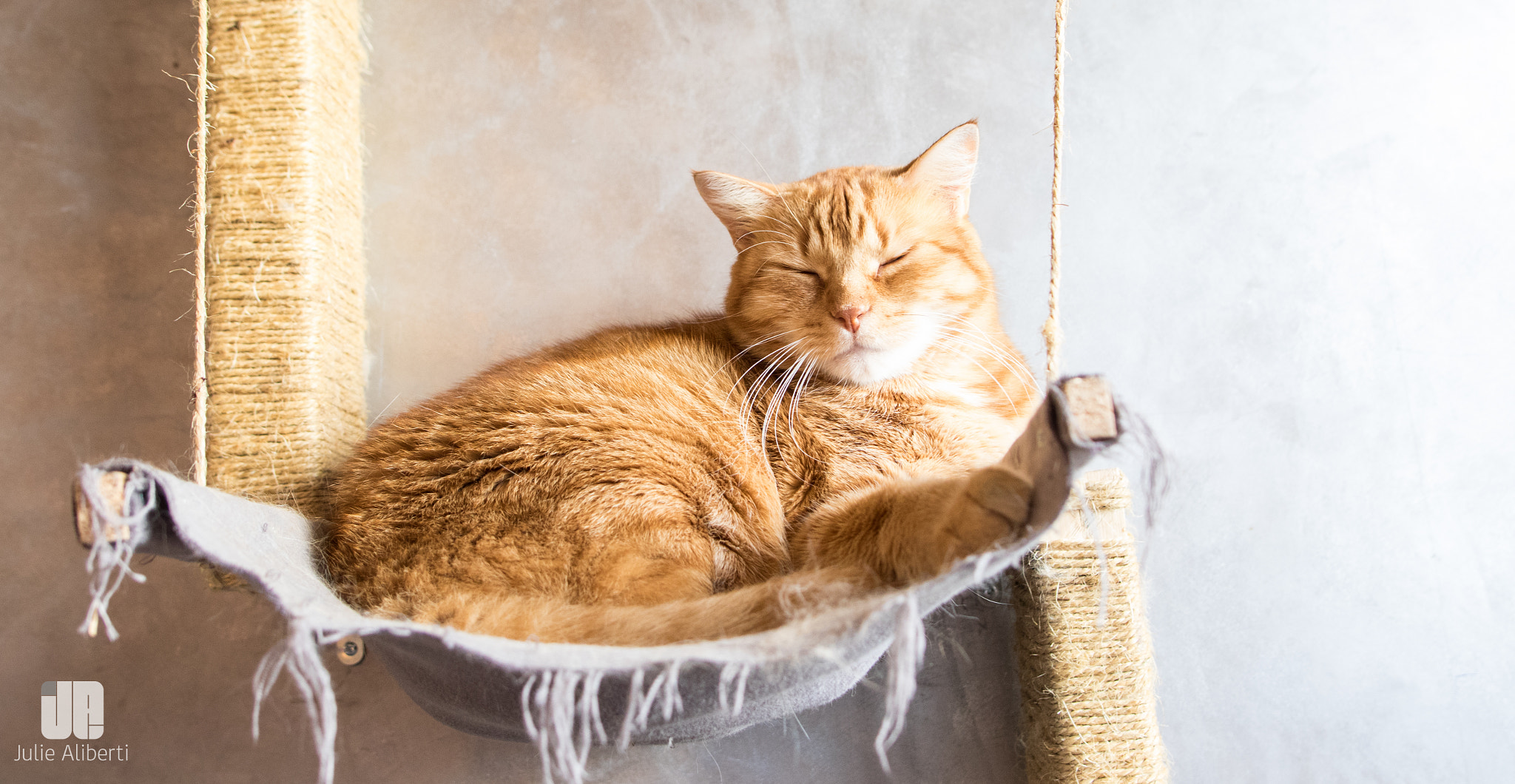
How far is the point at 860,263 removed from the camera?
136 centimetres

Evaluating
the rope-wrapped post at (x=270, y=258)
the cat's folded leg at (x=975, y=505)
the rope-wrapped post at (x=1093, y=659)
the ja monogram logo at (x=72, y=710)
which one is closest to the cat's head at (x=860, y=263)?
the cat's folded leg at (x=975, y=505)

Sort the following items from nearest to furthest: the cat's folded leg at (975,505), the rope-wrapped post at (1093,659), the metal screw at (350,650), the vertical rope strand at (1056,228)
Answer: the cat's folded leg at (975,505), the vertical rope strand at (1056,228), the rope-wrapped post at (1093,659), the metal screw at (350,650)

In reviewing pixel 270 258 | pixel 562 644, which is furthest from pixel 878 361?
pixel 270 258

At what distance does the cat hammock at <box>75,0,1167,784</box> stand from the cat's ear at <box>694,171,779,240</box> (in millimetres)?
519

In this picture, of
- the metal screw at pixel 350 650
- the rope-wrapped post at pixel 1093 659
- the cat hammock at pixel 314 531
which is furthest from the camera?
the metal screw at pixel 350 650

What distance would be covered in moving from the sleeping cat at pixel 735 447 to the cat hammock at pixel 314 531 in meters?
0.09

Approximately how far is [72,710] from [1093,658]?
224cm

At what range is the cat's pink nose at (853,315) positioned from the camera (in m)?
1.29

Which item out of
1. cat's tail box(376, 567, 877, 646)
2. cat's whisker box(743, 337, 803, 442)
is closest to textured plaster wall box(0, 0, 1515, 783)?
cat's whisker box(743, 337, 803, 442)

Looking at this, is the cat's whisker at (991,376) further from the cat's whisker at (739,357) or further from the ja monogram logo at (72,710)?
the ja monogram logo at (72,710)

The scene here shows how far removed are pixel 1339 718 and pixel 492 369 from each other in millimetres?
2020

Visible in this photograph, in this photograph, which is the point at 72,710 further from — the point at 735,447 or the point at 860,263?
the point at 860,263

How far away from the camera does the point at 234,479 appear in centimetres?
150

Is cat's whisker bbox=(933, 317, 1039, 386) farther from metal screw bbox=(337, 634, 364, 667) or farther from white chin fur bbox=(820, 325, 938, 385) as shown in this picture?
metal screw bbox=(337, 634, 364, 667)
